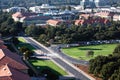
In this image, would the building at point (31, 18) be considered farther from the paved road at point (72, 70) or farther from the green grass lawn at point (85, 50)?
the paved road at point (72, 70)

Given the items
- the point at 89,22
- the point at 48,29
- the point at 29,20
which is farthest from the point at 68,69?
the point at 29,20

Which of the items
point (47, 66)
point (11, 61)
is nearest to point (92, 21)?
point (47, 66)

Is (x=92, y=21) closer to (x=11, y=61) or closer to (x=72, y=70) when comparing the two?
(x=72, y=70)

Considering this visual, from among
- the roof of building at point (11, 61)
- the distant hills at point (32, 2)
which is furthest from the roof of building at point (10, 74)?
the distant hills at point (32, 2)

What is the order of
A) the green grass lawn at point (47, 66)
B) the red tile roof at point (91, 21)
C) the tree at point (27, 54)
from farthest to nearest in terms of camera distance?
1. the red tile roof at point (91, 21)
2. the tree at point (27, 54)
3. the green grass lawn at point (47, 66)

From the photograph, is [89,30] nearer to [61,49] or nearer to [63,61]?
[61,49]

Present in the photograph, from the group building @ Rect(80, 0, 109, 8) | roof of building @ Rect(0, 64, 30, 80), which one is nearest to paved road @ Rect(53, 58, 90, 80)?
roof of building @ Rect(0, 64, 30, 80)
